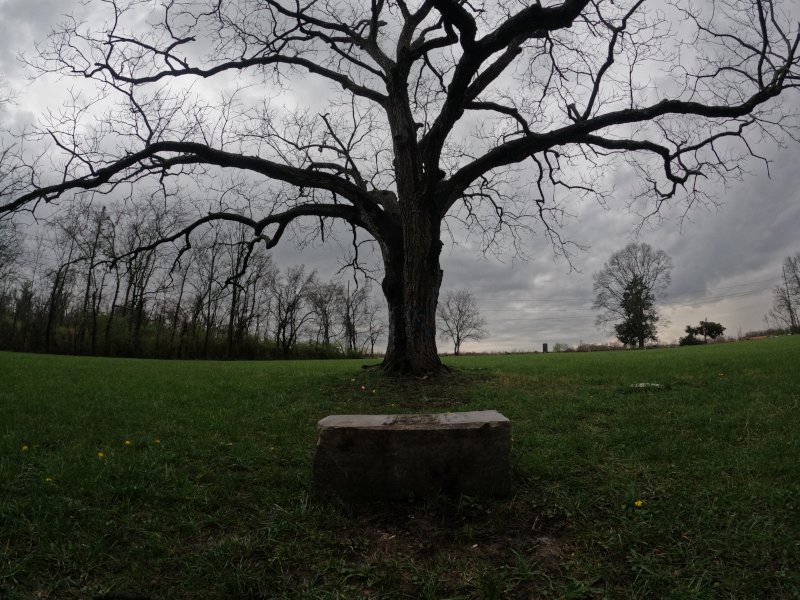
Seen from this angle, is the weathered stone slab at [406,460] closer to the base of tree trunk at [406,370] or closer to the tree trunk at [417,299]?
the base of tree trunk at [406,370]

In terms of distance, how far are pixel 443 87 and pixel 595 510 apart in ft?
39.6

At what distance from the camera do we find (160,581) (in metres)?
3.25

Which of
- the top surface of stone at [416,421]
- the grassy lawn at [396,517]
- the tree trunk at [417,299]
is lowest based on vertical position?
the grassy lawn at [396,517]

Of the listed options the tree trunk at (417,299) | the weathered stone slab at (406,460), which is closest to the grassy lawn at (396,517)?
the weathered stone slab at (406,460)

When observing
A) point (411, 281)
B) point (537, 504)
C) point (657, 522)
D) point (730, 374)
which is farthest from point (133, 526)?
A: point (730, 374)

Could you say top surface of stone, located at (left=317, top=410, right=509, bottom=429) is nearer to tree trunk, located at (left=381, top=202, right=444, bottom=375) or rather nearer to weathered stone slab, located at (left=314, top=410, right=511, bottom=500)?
weathered stone slab, located at (left=314, top=410, right=511, bottom=500)

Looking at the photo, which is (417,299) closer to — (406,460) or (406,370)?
(406,370)

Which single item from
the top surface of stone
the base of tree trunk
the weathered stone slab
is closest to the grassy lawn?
the weathered stone slab

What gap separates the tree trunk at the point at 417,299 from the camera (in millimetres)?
11719

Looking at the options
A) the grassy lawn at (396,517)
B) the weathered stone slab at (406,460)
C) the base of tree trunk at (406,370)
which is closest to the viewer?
the grassy lawn at (396,517)

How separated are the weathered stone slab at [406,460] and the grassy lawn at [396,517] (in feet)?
0.56

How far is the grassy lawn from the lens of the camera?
3205mm

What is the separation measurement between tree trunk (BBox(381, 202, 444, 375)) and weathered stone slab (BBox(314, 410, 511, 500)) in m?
7.26

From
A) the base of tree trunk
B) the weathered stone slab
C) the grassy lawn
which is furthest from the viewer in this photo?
the base of tree trunk
